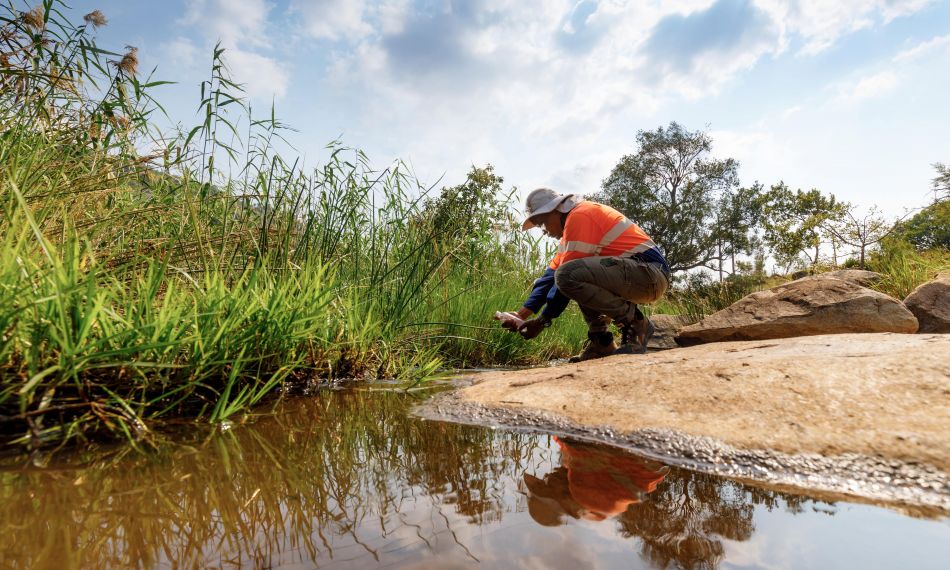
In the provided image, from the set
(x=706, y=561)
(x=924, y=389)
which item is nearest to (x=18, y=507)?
(x=706, y=561)

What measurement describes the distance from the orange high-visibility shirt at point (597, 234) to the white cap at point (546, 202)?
0.11 m

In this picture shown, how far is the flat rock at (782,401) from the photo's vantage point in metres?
1.66

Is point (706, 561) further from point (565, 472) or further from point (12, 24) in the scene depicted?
point (12, 24)

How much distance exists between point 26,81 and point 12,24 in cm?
33

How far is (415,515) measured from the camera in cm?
125

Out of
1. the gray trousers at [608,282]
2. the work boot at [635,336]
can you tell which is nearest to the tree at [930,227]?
the work boot at [635,336]

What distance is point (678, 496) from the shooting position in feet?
4.55

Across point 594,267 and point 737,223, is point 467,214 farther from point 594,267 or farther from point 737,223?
point 737,223

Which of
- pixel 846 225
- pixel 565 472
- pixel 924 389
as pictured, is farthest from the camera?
pixel 846 225

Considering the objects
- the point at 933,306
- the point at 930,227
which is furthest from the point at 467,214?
the point at 930,227

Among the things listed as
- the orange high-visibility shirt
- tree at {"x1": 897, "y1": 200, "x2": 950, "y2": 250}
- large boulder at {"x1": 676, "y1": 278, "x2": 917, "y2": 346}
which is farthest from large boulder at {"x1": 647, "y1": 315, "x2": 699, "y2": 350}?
tree at {"x1": 897, "y1": 200, "x2": 950, "y2": 250}

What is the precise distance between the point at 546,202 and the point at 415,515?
154 inches

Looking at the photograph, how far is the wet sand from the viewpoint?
153 centimetres

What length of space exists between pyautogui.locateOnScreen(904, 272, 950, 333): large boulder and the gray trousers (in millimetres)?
4432
